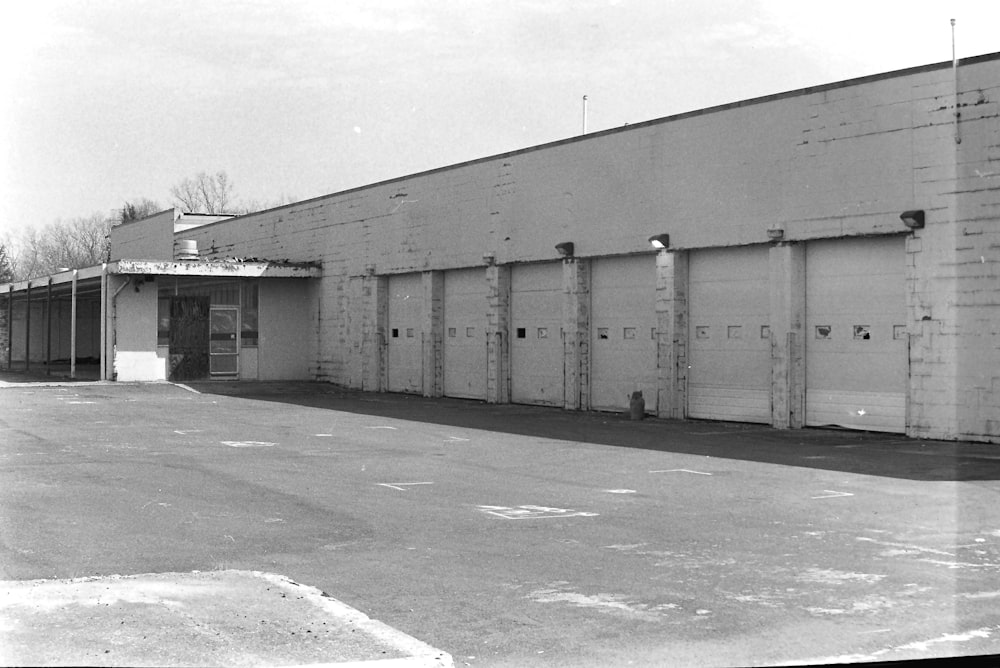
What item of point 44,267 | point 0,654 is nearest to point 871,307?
point 0,654

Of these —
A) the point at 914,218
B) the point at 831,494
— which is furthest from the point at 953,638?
the point at 914,218

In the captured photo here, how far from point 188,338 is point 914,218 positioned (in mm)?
26112

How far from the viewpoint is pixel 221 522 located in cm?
1127

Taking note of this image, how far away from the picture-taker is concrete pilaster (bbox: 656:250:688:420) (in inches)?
1053

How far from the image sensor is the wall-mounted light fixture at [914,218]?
21297 mm

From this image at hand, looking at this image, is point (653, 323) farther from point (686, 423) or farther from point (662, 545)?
point (662, 545)

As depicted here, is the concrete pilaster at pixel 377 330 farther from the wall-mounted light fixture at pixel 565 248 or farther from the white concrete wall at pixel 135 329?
the wall-mounted light fixture at pixel 565 248

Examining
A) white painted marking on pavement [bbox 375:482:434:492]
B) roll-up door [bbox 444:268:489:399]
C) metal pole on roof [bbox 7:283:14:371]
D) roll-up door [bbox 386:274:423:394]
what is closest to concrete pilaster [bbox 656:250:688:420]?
roll-up door [bbox 444:268:489:399]

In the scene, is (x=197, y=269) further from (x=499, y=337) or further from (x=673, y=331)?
(x=673, y=331)

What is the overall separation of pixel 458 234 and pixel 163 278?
11.5 metres

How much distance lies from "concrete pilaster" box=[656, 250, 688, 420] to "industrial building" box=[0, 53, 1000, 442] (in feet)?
0.17

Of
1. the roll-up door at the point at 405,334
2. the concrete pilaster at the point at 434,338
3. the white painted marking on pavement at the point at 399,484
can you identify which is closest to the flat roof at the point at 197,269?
the roll-up door at the point at 405,334

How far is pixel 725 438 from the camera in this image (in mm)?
22109

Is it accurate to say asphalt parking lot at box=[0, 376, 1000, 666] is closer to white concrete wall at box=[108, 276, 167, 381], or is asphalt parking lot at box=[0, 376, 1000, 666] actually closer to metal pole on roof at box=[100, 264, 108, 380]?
metal pole on roof at box=[100, 264, 108, 380]
